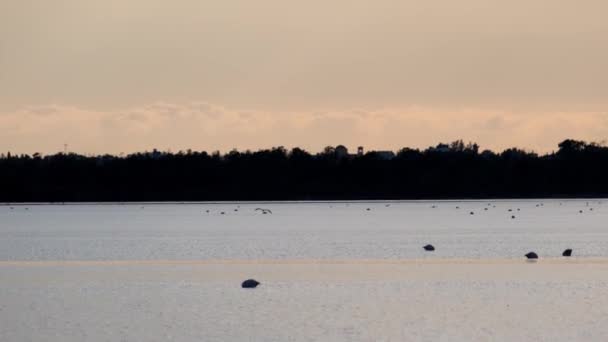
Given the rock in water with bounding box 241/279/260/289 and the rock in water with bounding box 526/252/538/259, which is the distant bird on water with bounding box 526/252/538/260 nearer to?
the rock in water with bounding box 526/252/538/259

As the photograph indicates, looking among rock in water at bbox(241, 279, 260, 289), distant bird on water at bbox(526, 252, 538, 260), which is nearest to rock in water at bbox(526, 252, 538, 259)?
distant bird on water at bbox(526, 252, 538, 260)

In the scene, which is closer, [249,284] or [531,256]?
[249,284]

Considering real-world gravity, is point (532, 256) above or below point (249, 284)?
above

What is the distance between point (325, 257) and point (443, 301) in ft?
58.5

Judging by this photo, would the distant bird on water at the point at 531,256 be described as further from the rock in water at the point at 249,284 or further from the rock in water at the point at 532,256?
the rock in water at the point at 249,284

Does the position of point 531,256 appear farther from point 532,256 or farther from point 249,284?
point 249,284

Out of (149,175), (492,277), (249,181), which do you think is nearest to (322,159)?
(249,181)

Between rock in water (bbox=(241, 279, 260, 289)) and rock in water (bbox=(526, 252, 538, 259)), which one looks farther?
rock in water (bbox=(526, 252, 538, 259))

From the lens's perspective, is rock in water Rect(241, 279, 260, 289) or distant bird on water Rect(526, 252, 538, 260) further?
distant bird on water Rect(526, 252, 538, 260)

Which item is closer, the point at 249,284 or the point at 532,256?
the point at 249,284

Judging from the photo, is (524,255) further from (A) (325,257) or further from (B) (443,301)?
(B) (443,301)

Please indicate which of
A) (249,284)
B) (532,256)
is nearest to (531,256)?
(532,256)

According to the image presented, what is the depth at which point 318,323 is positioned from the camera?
27453 millimetres

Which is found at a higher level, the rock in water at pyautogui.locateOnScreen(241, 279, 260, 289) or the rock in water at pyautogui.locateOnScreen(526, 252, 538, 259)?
the rock in water at pyautogui.locateOnScreen(526, 252, 538, 259)
